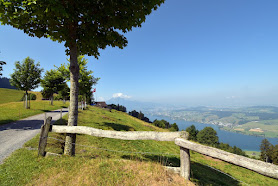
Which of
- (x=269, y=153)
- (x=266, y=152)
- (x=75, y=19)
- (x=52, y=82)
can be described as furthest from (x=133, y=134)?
(x=266, y=152)

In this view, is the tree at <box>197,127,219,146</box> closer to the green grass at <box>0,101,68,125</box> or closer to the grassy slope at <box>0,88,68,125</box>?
the grassy slope at <box>0,88,68,125</box>

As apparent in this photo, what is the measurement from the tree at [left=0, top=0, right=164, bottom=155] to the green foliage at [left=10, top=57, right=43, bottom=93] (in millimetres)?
25918

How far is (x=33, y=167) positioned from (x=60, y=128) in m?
1.71

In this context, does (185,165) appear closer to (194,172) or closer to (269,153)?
(194,172)

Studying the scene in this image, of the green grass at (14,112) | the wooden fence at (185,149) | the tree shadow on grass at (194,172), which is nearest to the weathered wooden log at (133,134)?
the wooden fence at (185,149)

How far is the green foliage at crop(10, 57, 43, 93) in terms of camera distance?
24.8 meters

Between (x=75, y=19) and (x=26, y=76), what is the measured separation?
2878cm

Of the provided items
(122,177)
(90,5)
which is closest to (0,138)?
(122,177)

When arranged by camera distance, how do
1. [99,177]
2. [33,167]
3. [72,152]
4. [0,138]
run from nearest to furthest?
1. [99,177]
2. [33,167]
3. [72,152]
4. [0,138]

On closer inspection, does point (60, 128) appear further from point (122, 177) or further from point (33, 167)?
point (122, 177)

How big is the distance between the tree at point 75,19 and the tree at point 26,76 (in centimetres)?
2562

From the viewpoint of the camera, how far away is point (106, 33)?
6.93 m

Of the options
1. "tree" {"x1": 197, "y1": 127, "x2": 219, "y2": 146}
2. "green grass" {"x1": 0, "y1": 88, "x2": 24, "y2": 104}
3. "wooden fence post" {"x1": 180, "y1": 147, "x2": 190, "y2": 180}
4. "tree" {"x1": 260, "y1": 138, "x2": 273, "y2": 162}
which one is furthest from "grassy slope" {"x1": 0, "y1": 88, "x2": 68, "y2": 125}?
"tree" {"x1": 260, "y1": 138, "x2": 273, "y2": 162}

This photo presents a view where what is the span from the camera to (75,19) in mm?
5629
